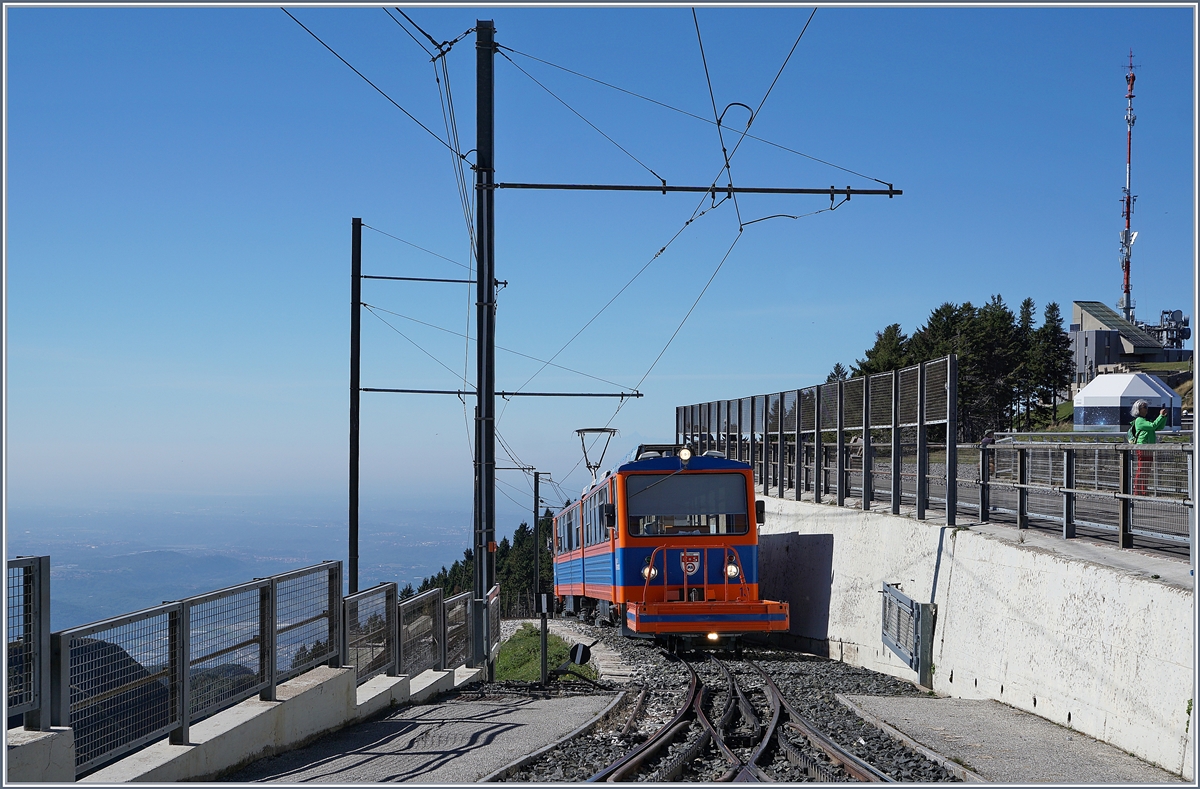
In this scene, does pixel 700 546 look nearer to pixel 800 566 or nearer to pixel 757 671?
pixel 757 671

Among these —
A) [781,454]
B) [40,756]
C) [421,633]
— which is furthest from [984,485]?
[40,756]

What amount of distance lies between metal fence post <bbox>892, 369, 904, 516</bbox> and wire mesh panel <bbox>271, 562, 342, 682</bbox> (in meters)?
9.57

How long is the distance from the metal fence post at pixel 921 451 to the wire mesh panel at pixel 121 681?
1100cm

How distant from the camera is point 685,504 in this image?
17.8 metres

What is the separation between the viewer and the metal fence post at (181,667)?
7551 mm

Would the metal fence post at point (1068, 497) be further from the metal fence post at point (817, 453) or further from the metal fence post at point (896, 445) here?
the metal fence post at point (817, 453)

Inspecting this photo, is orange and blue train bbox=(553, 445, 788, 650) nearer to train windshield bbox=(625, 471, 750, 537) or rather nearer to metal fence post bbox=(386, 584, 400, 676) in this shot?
train windshield bbox=(625, 471, 750, 537)

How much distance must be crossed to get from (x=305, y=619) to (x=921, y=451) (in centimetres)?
941

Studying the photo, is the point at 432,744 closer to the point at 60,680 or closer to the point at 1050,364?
the point at 60,680

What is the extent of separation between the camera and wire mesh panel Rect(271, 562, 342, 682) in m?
9.39

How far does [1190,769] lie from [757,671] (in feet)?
27.7

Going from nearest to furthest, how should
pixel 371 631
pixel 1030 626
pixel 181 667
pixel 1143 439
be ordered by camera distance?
pixel 181 667
pixel 1030 626
pixel 371 631
pixel 1143 439

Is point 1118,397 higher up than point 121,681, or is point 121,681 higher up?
point 1118,397

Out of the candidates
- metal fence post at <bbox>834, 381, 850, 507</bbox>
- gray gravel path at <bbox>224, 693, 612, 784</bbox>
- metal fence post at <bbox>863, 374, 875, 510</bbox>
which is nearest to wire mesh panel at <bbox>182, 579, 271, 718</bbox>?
gray gravel path at <bbox>224, 693, 612, 784</bbox>
